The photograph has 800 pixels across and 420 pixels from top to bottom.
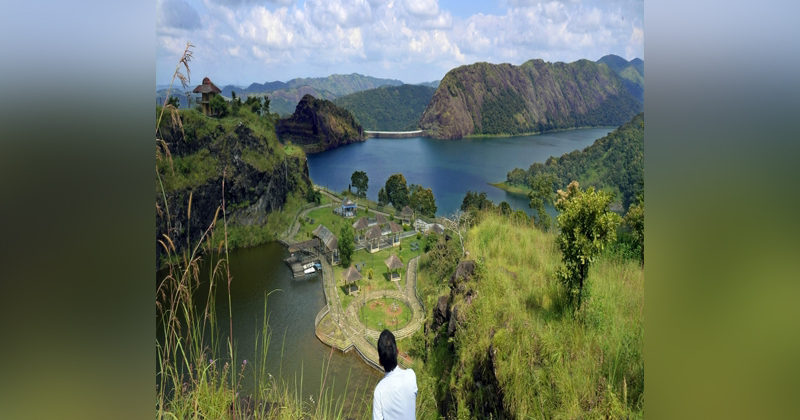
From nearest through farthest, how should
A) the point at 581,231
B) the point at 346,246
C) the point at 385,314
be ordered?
the point at 581,231 < the point at 385,314 < the point at 346,246

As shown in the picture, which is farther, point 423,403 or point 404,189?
point 404,189

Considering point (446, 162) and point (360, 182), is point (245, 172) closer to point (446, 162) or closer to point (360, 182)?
point (360, 182)

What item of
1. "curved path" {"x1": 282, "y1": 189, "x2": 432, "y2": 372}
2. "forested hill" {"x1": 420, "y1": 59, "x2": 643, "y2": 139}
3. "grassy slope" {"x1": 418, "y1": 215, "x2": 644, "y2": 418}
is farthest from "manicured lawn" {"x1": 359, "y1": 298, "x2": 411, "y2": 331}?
"forested hill" {"x1": 420, "y1": 59, "x2": 643, "y2": 139}

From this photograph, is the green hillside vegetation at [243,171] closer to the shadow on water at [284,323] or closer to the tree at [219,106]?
the tree at [219,106]

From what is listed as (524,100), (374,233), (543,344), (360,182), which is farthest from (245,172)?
(543,344)

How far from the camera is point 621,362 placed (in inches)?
90.1

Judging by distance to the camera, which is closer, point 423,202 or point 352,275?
point 352,275

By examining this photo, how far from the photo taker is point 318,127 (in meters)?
22.9

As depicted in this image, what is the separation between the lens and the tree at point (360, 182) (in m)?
15.3

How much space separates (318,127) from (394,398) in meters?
22.5
